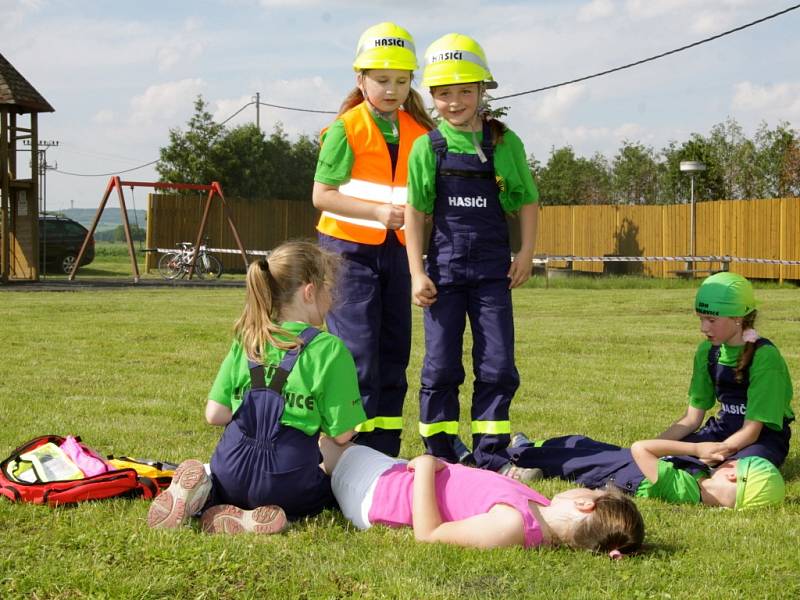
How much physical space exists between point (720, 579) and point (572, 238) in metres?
33.4

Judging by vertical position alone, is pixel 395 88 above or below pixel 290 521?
above

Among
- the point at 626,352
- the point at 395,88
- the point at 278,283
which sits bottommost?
the point at 626,352

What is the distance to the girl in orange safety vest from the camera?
5.68 m

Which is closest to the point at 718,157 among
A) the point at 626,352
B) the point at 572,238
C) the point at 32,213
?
the point at 572,238

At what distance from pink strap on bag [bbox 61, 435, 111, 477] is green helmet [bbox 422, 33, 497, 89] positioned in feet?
8.07

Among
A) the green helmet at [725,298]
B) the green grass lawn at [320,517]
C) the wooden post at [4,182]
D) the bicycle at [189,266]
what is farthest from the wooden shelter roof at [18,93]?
the green helmet at [725,298]

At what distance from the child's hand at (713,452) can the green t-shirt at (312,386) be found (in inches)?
79.3

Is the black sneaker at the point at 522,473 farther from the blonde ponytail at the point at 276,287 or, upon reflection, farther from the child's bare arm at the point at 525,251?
the blonde ponytail at the point at 276,287

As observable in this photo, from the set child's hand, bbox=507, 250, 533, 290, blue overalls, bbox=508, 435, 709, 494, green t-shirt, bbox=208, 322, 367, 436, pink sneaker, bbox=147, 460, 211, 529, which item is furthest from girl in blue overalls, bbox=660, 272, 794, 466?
pink sneaker, bbox=147, 460, 211, 529

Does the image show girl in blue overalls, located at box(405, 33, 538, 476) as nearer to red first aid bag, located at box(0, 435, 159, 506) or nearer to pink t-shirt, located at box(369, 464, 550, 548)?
pink t-shirt, located at box(369, 464, 550, 548)

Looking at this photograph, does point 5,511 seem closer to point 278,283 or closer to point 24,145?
point 278,283

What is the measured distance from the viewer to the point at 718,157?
125ft

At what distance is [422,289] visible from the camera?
5570mm

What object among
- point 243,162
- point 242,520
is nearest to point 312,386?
point 242,520
